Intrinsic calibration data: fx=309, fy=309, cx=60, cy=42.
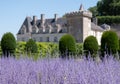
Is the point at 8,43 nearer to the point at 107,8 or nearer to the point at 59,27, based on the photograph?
the point at 59,27

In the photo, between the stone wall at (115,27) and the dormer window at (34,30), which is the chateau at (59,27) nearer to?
the dormer window at (34,30)

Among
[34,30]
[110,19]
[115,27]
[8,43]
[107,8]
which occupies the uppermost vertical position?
[107,8]

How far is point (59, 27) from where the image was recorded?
4234cm

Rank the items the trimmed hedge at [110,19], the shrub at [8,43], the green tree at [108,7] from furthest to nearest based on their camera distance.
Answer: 1. the green tree at [108,7]
2. the trimmed hedge at [110,19]
3. the shrub at [8,43]

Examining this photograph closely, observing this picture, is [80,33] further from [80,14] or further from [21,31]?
[21,31]

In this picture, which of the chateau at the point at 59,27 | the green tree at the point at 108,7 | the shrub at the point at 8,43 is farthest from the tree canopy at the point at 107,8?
the shrub at the point at 8,43

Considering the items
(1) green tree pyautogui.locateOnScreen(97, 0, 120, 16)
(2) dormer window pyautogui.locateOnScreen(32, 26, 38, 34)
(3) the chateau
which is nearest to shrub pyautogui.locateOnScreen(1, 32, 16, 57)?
(3) the chateau

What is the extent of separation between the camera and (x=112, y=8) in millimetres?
48469

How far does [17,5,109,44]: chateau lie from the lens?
34.6m

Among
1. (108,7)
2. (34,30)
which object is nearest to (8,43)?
(34,30)

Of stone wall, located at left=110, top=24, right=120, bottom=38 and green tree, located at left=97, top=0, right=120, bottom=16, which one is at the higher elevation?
green tree, located at left=97, top=0, right=120, bottom=16

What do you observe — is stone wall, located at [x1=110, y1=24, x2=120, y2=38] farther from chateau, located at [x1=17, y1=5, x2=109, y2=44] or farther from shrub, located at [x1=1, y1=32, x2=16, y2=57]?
shrub, located at [x1=1, y1=32, x2=16, y2=57]

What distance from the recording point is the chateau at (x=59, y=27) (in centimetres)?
3459

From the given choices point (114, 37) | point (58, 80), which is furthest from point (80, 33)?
point (58, 80)
